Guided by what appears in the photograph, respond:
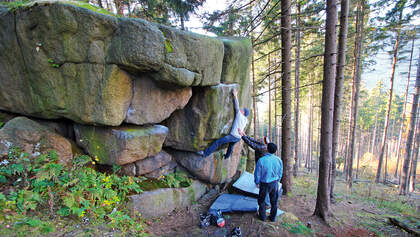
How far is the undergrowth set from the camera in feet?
10.6

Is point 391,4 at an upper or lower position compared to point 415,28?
upper

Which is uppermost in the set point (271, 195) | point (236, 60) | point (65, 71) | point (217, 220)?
point (236, 60)

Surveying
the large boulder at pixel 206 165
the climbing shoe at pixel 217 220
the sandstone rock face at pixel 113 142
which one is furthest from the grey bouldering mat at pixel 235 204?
the sandstone rock face at pixel 113 142

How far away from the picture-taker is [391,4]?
12.2 m

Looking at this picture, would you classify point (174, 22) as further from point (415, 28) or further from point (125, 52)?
point (415, 28)

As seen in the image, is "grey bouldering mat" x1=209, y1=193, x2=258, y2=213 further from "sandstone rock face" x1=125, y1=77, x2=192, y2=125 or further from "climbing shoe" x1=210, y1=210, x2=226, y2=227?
"sandstone rock face" x1=125, y1=77, x2=192, y2=125

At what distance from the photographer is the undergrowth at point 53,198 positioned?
3.24 meters

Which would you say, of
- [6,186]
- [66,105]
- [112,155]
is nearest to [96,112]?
[66,105]

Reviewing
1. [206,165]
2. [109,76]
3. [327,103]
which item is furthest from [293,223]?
[109,76]

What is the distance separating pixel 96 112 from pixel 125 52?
5.70 feet

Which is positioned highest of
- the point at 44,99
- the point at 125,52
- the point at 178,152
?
the point at 125,52

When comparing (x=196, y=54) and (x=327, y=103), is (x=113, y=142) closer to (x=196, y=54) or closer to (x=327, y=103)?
(x=196, y=54)

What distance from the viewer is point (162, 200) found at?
5.76 meters

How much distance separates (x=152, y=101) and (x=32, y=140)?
9.95 feet
